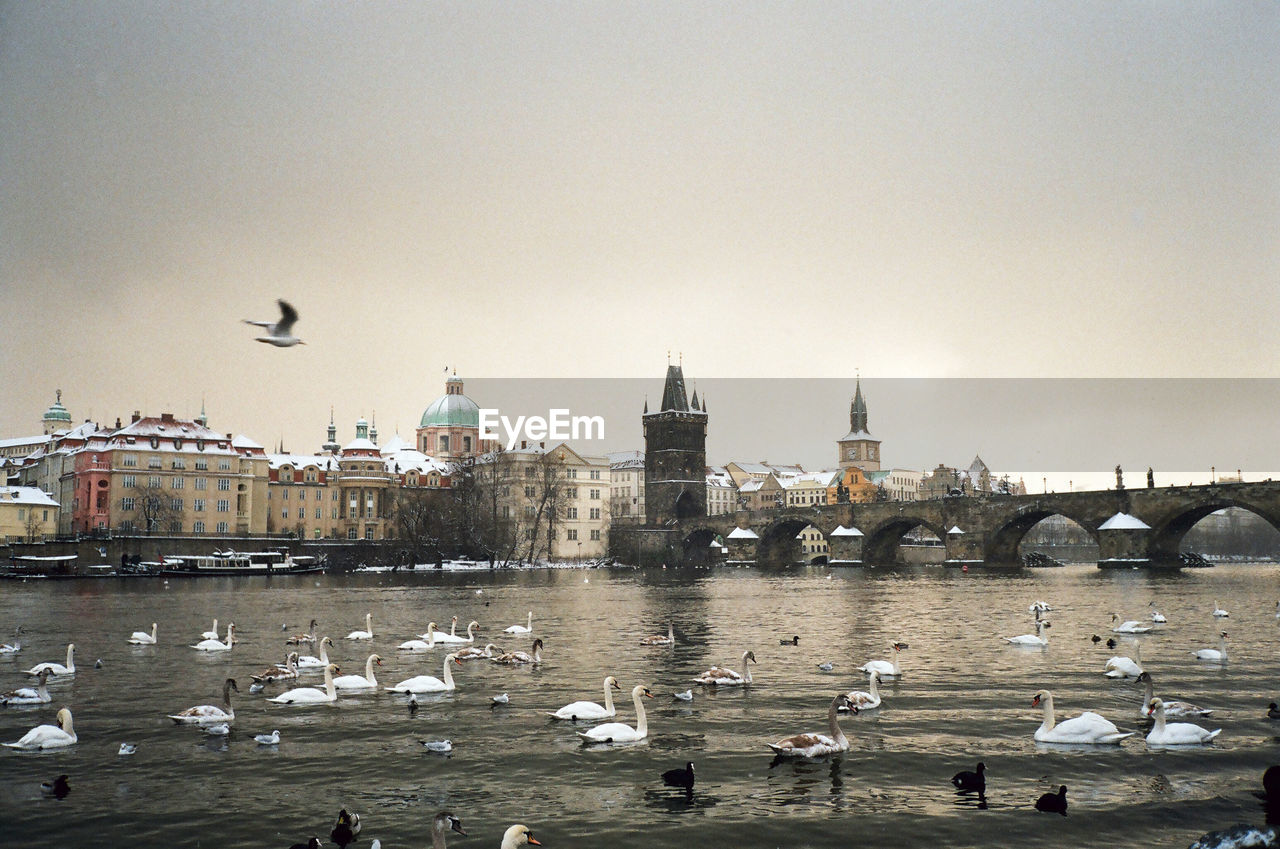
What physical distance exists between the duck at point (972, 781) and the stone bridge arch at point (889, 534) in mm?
86020

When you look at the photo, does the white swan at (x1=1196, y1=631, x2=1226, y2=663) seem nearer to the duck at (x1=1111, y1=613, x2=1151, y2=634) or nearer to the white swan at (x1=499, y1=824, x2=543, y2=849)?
the duck at (x1=1111, y1=613, x2=1151, y2=634)

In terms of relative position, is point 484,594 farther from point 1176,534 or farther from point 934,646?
point 1176,534

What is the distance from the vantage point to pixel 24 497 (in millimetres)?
101000

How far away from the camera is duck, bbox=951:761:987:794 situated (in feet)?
37.9

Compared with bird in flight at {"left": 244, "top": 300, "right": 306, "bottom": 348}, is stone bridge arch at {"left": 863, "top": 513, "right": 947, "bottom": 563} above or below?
below

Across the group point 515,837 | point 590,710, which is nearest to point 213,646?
point 590,710

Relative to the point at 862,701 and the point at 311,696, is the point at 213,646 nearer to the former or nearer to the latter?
the point at 311,696

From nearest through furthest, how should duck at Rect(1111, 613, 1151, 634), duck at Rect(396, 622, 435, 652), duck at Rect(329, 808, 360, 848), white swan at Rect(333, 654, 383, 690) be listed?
1. duck at Rect(329, 808, 360, 848)
2. white swan at Rect(333, 654, 383, 690)
3. duck at Rect(396, 622, 435, 652)
4. duck at Rect(1111, 613, 1151, 634)

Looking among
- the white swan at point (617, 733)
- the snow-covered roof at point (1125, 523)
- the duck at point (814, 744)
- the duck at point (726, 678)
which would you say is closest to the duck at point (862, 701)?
the duck at point (814, 744)

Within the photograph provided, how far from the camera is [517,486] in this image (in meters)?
118

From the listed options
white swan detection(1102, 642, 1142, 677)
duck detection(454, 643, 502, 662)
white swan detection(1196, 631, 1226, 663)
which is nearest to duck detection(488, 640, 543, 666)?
duck detection(454, 643, 502, 662)

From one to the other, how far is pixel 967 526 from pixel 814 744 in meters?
83.0

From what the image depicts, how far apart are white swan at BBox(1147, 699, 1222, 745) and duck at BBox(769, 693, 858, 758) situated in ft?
13.5

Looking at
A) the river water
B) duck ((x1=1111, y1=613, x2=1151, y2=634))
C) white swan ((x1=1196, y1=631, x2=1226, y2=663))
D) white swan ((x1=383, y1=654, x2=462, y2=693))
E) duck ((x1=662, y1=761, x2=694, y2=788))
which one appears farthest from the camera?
duck ((x1=1111, y1=613, x2=1151, y2=634))
